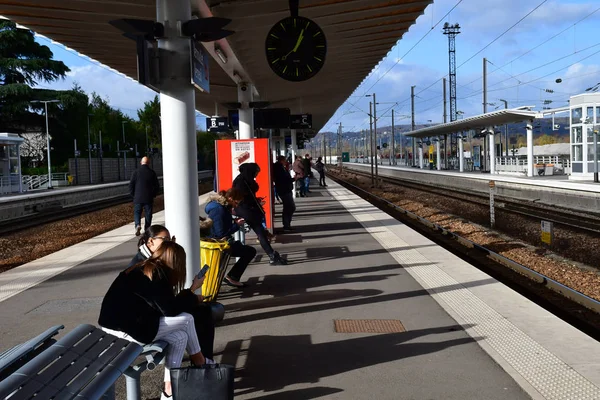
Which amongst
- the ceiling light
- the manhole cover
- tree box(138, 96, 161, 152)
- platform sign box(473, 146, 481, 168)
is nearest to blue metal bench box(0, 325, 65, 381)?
the manhole cover

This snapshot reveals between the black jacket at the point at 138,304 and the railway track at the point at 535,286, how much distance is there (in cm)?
536

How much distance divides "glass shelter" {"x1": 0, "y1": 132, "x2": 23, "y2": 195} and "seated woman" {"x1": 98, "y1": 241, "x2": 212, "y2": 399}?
37.7 m

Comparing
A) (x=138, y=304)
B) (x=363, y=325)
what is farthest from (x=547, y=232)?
(x=138, y=304)

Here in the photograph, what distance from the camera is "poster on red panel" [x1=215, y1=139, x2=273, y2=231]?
518 inches

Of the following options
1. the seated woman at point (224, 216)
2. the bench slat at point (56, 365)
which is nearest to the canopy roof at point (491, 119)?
the seated woman at point (224, 216)

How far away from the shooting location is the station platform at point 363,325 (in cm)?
478

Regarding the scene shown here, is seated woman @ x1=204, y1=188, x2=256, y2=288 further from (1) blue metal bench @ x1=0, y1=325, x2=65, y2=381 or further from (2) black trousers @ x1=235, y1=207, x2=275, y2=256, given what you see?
(1) blue metal bench @ x1=0, y1=325, x2=65, y2=381

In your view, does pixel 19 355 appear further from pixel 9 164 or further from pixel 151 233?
pixel 9 164

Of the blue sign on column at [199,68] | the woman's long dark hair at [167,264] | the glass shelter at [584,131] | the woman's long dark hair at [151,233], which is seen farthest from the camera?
the glass shelter at [584,131]

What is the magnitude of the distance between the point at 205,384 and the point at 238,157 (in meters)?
9.52

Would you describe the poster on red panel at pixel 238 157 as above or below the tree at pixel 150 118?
below

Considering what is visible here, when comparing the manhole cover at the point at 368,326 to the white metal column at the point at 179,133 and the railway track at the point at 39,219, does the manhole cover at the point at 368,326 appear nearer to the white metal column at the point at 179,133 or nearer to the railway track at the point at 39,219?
the white metal column at the point at 179,133

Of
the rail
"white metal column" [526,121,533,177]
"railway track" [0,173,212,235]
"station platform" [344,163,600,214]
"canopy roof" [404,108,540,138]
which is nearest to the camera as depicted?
the rail

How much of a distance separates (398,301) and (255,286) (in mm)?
1961
